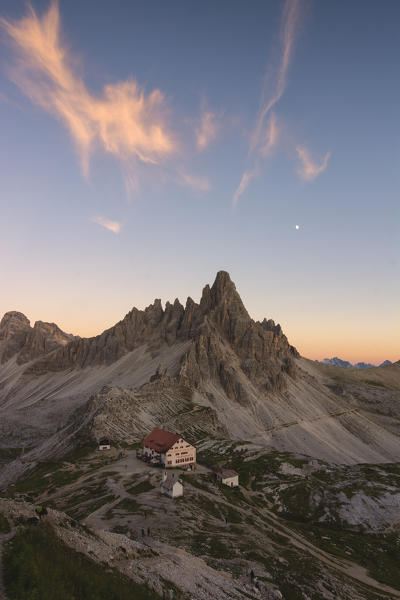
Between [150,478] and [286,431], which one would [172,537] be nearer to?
[150,478]

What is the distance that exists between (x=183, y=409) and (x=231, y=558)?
411 feet

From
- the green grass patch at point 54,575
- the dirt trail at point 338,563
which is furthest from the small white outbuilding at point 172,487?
the green grass patch at point 54,575

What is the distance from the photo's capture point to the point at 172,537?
5084 cm

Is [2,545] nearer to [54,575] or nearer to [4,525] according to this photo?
[4,525]

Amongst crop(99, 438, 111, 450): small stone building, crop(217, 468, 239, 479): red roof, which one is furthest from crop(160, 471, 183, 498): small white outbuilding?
crop(99, 438, 111, 450): small stone building

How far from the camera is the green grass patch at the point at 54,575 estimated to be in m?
17.6

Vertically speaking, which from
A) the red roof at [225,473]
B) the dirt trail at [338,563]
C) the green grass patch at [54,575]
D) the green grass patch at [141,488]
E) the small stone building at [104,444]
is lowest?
the dirt trail at [338,563]

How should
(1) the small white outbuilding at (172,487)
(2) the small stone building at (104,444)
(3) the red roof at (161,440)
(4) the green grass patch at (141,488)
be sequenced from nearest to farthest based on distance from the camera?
1. (1) the small white outbuilding at (172,487)
2. (4) the green grass patch at (141,488)
3. (3) the red roof at (161,440)
4. (2) the small stone building at (104,444)

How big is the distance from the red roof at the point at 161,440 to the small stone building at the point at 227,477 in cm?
1346

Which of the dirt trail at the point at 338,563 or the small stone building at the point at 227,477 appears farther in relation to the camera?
the small stone building at the point at 227,477

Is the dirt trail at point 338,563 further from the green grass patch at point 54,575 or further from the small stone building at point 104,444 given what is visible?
the small stone building at point 104,444

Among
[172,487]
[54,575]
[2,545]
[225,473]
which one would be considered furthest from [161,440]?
[54,575]

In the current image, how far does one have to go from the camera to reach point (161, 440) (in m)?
99.8

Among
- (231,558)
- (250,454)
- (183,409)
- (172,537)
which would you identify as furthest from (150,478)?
(183,409)
